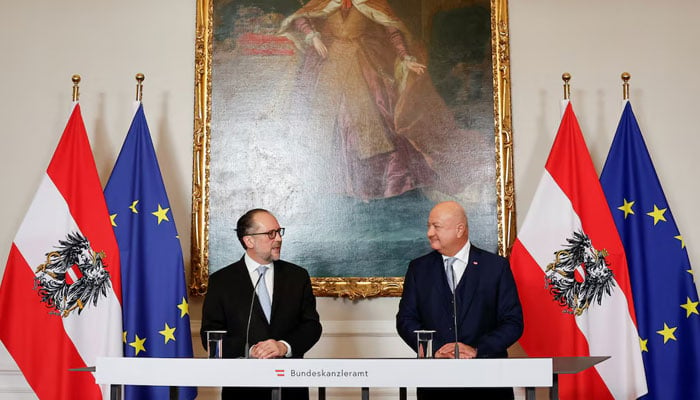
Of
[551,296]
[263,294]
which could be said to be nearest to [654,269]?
[551,296]

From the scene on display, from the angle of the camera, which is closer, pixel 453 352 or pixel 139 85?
pixel 453 352

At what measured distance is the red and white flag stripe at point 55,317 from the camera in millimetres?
5156

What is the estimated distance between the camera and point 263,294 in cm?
450

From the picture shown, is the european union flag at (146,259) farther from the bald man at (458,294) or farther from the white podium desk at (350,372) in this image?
the white podium desk at (350,372)

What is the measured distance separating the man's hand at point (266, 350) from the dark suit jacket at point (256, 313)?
0.25 m

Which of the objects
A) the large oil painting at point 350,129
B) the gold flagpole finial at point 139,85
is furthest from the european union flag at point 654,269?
the gold flagpole finial at point 139,85

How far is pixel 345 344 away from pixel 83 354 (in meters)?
1.72

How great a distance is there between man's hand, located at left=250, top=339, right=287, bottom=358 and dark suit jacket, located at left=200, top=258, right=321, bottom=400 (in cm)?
25

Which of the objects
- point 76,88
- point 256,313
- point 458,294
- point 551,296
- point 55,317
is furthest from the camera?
point 76,88

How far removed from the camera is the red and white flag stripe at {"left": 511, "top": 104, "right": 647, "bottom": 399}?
5184 mm

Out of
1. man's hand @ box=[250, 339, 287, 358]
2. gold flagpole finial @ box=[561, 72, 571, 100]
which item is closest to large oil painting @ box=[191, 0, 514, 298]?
gold flagpole finial @ box=[561, 72, 571, 100]

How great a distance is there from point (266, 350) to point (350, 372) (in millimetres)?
641

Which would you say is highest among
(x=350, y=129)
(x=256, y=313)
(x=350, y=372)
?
(x=350, y=129)

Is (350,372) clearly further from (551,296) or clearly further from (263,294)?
(551,296)
